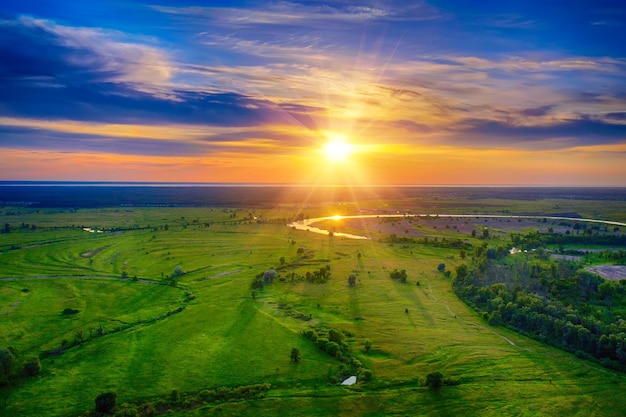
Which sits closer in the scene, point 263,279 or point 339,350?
point 339,350

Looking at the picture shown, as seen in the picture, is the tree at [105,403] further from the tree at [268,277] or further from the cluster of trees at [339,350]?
the tree at [268,277]

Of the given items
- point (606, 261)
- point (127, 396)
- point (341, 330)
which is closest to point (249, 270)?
point (341, 330)

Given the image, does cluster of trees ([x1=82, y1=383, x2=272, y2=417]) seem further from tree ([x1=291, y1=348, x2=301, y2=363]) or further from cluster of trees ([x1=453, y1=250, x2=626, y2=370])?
cluster of trees ([x1=453, y1=250, x2=626, y2=370])

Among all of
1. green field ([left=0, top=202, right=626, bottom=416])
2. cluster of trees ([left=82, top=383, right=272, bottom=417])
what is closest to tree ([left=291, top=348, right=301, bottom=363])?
green field ([left=0, top=202, right=626, bottom=416])

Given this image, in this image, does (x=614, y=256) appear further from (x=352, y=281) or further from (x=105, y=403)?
(x=105, y=403)

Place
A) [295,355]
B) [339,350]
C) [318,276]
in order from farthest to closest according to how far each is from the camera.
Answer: [318,276] → [339,350] → [295,355]

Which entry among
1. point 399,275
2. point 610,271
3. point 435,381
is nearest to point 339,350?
point 435,381
